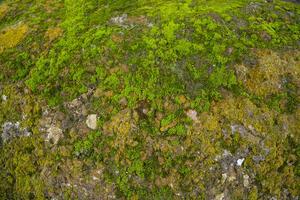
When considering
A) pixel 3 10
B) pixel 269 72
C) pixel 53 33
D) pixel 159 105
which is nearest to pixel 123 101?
pixel 159 105

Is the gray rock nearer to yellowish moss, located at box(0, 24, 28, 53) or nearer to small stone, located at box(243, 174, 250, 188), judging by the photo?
yellowish moss, located at box(0, 24, 28, 53)

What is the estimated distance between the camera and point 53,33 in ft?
25.9

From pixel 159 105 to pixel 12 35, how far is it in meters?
3.85

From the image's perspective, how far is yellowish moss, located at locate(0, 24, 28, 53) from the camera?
312 inches

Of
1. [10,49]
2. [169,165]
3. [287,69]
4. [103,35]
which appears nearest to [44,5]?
[10,49]

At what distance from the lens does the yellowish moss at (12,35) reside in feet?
26.0

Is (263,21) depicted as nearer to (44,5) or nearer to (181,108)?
(181,108)

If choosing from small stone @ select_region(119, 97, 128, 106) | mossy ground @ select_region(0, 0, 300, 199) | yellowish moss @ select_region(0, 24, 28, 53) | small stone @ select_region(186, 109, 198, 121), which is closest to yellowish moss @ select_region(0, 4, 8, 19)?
yellowish moss @ select_region(0, 24, 28, 53)

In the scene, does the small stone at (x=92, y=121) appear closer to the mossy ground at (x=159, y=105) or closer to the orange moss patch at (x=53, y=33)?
the mossy ground at (x=159, y=105)

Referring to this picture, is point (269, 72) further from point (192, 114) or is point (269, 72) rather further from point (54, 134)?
A: point (54, 134)

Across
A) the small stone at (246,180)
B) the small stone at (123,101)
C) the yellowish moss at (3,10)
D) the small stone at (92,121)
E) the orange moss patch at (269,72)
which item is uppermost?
the yellowish moss at (3,10)

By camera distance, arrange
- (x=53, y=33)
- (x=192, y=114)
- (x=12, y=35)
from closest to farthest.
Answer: (x=192, y=114) → (x=53, y=33) → (x=12, y=35)

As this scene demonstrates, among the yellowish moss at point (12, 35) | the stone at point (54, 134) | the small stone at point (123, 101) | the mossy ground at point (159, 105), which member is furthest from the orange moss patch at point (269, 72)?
the yellowish moss at point (12, 35)

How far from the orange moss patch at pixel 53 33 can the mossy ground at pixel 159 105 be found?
0.07 feet
